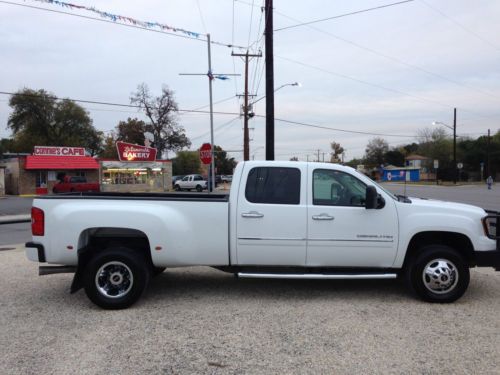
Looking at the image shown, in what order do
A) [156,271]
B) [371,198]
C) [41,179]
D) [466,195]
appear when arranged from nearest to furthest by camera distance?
[371,198]
[156,271]
[466,195]
[41,179]

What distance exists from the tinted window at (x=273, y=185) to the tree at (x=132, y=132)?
80.3m

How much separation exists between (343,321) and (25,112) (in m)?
74.5

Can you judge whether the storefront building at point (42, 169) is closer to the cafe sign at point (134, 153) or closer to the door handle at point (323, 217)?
Answer: the cafe sign at point (134, 153)

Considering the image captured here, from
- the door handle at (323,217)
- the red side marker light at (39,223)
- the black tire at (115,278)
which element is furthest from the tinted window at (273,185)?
the red side marker light at (39,223)

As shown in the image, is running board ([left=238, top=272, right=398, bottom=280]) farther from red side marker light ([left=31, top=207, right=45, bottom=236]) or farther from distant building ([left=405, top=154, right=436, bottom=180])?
distant building ([left=405, top=154, right=436, bottom=180])

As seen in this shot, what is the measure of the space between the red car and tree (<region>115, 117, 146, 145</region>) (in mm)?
43809

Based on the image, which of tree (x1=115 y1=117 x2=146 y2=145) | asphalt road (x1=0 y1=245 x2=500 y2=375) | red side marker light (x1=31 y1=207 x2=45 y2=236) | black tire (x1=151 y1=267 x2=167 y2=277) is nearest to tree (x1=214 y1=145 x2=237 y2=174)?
tree (x1=115 y1=117 x2=146 y2=145)

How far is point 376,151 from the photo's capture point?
12544 cm

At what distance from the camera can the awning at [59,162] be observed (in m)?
43.1

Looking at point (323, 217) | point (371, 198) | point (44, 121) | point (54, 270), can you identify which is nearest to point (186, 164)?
point (44, 121)

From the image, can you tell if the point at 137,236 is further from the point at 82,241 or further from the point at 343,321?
the point at 343,321

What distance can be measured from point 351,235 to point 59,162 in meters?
44.4

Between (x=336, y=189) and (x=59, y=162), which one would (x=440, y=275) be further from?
(x=59, y=162)

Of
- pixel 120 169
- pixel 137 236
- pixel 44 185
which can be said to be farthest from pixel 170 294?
pixel 44 185
